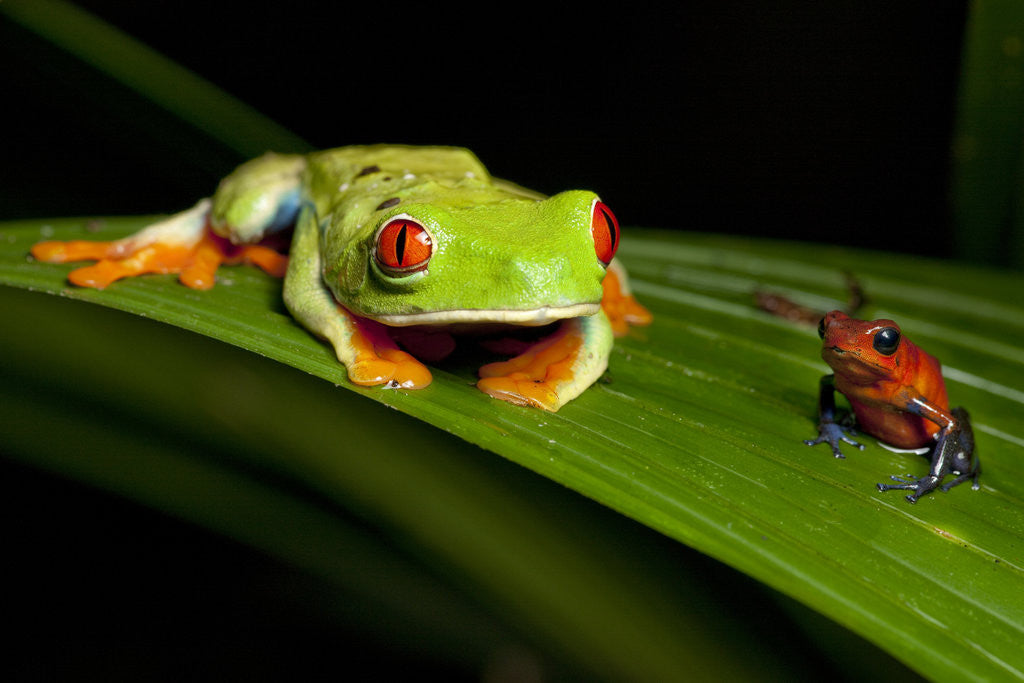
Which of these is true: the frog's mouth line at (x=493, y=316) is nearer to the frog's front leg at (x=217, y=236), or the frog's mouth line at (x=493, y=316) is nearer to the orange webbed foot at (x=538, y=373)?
the orange webbed foot at (x=538, y=373)

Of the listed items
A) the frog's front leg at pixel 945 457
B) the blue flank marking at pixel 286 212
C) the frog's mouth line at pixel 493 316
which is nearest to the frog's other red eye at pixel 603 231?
the frog's mouth line at pixel 493 316

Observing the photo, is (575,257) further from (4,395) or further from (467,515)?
(4,395)

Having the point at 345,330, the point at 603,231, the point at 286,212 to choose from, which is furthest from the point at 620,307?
the point at 286,212

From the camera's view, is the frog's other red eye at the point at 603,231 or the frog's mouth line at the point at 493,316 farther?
the frog's other red eye at the point at 603,231

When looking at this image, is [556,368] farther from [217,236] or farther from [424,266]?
[217,236]

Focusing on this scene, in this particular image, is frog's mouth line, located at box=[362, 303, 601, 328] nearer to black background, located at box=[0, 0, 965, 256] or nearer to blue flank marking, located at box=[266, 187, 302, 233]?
blue flank marking, located at box=[266, 187, 302, 233]

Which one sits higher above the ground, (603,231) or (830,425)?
(603,231)
